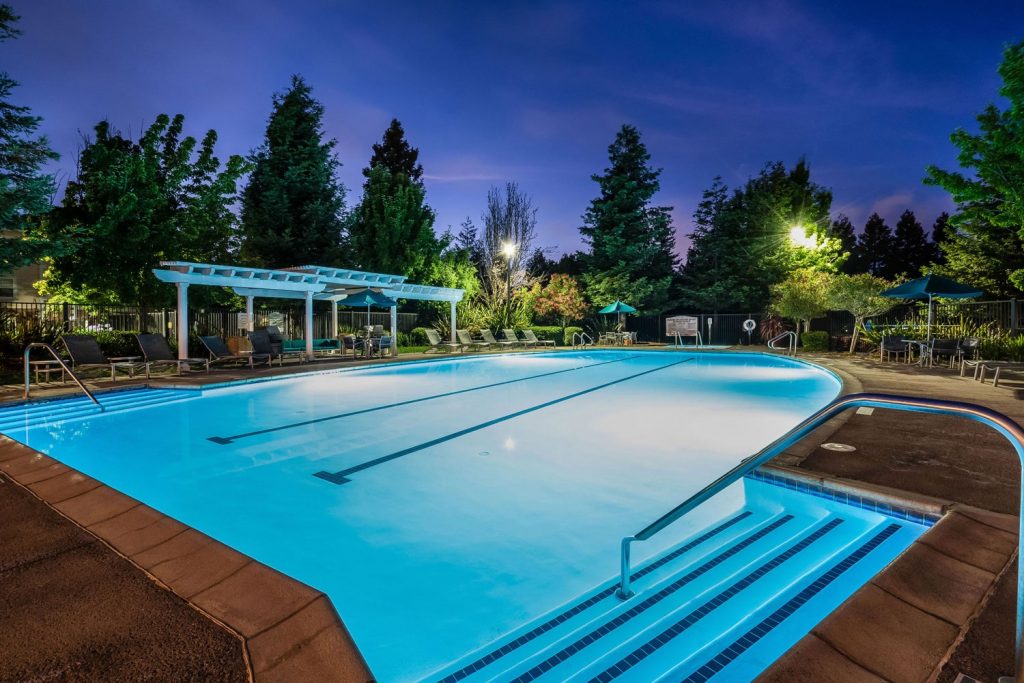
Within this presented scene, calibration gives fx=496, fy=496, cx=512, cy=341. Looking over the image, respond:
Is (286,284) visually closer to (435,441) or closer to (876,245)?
(435,441)

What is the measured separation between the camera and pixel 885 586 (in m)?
1.96

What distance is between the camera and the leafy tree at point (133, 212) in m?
12.3

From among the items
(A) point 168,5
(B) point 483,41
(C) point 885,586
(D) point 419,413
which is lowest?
(D) point 419,413

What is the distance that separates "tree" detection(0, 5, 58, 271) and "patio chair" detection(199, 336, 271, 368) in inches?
134

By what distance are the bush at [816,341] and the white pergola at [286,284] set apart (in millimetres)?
12512

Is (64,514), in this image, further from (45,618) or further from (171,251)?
(171,251)

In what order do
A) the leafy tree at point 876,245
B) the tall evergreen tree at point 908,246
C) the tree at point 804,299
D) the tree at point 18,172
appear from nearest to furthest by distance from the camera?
the tree at point 18,172, the tree at point 804,299, the tall evergreen tree at point 908,246, the leafy tree at point 876,245

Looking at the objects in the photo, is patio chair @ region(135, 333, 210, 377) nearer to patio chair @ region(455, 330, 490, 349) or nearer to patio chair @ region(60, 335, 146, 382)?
patio chair @ region(60, 335, 146, 382)

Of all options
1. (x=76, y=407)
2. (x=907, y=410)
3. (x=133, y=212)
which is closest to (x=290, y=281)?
(x=133, y=212)

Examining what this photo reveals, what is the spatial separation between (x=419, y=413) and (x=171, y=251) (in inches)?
432

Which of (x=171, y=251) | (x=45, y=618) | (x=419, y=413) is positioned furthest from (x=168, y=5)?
(x=45, y=618)

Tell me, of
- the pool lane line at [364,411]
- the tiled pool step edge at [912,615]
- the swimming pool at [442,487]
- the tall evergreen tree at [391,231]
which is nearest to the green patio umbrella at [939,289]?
the swimming pool at [442,487]

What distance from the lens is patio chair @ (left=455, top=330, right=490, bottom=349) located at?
18745mm

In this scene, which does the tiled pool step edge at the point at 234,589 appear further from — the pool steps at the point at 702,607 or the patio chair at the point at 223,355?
the patio chair at the point at 223,355
